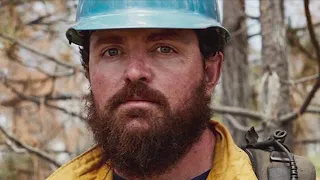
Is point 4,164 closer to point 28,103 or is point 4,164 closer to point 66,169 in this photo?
point 28,103

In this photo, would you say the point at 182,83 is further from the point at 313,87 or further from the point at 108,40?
the point at 313,87

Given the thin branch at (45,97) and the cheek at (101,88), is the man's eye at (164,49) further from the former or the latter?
the thin branch at (45,97)

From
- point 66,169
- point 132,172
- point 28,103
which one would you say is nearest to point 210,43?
point 132,172

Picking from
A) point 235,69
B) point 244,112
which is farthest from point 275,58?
point 235,69

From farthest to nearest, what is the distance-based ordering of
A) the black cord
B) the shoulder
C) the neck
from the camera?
the shoulder < the neck < the black cord

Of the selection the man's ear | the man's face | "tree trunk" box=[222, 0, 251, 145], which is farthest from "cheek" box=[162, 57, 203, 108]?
"tree trunk" box=[222, 0, 251, 145]

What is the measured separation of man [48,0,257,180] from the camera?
6.68 feet

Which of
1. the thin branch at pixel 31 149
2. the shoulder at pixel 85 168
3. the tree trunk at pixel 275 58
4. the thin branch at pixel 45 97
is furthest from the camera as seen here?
the thin branch at pixel 45 97

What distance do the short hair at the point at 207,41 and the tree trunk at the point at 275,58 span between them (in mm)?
1011

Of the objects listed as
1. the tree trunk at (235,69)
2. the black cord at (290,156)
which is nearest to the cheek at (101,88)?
the black cord at (290,156)

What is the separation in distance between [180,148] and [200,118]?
129mm

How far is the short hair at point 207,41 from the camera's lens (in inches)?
87.1

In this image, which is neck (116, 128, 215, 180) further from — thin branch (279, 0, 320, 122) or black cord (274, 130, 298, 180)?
thin branch (279, 0, 320, 122)

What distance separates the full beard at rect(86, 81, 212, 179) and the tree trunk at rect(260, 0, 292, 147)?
3.54 ft
